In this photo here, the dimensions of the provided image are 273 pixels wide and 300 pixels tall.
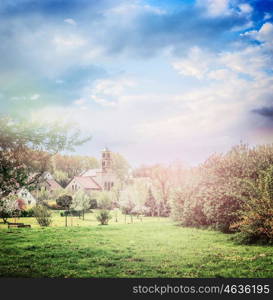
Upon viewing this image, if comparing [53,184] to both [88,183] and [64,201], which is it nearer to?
[64,201]

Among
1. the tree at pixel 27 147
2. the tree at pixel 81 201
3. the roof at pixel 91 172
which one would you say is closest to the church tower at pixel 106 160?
the roof at pixel 91 172

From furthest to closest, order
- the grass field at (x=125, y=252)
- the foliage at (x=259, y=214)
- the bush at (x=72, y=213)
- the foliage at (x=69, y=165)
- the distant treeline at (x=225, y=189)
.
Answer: the foliage at (x=69, y=165) → the bush at (x=72, y=213) → the distant treeline at (x=225, y=189) → the foliage at (x=259, y=214) → the grass field at (x=125, y=252)

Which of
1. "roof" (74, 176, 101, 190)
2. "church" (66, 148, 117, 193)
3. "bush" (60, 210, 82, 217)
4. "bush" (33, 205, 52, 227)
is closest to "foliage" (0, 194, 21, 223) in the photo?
"bush" (33, 205, 52, 227)

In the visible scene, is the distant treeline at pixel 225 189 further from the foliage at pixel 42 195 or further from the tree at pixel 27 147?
the foliage at pixel 42 195

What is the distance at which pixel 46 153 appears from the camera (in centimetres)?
578

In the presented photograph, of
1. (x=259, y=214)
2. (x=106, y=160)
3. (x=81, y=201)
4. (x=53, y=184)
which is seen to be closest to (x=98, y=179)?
(x=106, y=160)

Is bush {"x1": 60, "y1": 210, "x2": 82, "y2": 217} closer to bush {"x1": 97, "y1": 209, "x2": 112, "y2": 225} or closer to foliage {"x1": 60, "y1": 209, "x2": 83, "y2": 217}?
foliage {"x1": 60, "y1": 209, "x2": 83, "y2": 217}

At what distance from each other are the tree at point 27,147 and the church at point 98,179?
20.5 inches

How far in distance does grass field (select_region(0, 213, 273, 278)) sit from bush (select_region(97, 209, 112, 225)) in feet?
0.26

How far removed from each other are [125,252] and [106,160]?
1.66 m

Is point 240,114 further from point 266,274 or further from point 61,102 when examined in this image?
point 61,102

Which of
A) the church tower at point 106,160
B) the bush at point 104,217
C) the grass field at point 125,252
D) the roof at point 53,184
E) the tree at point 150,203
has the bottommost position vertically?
the grass field at point 125,252

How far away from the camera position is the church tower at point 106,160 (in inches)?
227

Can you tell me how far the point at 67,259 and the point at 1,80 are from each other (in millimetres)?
3299
